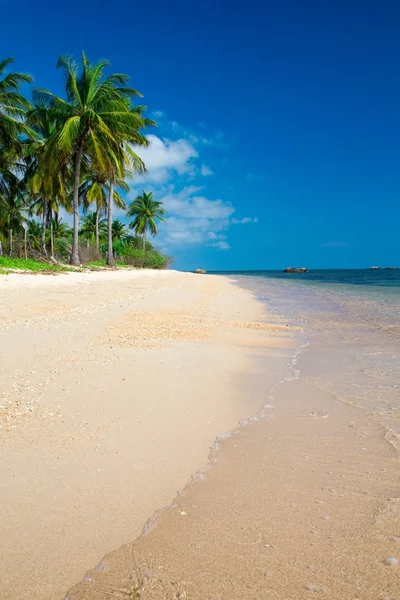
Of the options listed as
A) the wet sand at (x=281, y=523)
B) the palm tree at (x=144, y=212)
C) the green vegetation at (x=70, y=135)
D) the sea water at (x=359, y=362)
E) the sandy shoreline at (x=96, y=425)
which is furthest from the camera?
the palm tree at (x=144, y=212)

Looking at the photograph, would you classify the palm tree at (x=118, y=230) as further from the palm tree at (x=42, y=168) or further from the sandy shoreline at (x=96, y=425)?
the sandy shoreline at (x=96, y=425)

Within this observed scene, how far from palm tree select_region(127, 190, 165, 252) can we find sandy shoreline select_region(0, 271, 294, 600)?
46.5 m

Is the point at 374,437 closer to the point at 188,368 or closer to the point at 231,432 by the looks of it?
the point at 231,432

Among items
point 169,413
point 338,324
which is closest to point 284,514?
point 169,413

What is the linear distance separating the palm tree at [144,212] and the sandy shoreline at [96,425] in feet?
153

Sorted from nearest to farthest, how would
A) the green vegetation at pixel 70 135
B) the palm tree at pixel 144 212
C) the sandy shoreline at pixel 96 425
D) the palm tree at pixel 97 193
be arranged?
the sandy shoreline at pixel 96 425 → the green vegetation at pixel 70 135 → the palm tree at pixel 97 193 → the palm tree at pixel 144 212

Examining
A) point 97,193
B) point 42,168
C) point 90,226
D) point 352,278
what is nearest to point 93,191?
point 97,193

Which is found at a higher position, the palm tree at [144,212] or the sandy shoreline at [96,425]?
the palm tree at [144,212]

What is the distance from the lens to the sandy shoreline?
1.76 m

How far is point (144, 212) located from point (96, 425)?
51004 mm

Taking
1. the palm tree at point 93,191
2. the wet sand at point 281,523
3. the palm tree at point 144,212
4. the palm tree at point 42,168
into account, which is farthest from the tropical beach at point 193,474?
the palm tree at point 144,212

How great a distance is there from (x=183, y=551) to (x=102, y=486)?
0.69m

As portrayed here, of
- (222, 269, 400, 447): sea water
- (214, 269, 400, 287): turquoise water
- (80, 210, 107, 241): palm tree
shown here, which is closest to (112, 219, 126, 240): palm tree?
(80, 210, 107, 241): palm tree

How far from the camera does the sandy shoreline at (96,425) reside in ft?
5.78
